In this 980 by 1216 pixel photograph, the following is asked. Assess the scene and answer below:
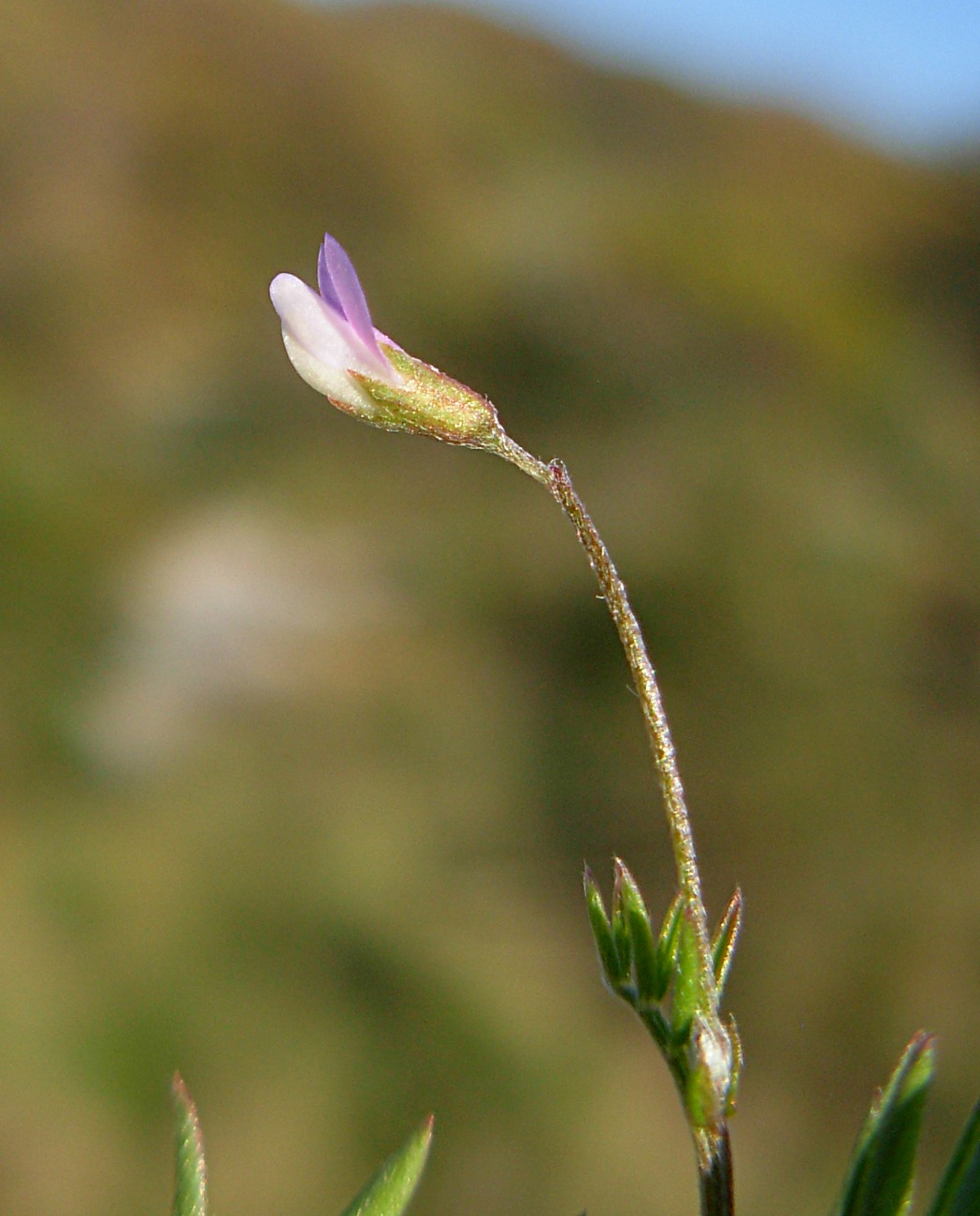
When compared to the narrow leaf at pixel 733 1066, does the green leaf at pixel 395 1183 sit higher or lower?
lower

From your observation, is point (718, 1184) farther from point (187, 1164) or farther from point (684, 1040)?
point (187, 1164)

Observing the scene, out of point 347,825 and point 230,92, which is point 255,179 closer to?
point 230,92

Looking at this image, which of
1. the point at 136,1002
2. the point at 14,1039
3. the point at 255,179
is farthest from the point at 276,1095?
the point at 255,179

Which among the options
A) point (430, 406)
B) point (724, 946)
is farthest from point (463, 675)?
point (724, 946)

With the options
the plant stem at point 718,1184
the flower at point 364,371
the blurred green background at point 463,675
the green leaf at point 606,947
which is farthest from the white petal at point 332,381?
the blurred green background at point 463,675

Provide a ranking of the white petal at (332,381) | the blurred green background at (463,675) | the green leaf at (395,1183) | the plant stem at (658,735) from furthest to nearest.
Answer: the blurred green background at (463,675) < the white petal at (332,381) < the green leaf at (395,1183) < the plant stem at (658,735)

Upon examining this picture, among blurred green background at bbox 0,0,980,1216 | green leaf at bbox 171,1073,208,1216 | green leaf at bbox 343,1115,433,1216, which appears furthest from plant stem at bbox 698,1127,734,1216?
blurred green background at bbox 0,0,980,1216

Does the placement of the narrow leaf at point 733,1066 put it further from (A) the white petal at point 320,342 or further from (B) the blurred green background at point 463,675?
(B) the blurred green background at point 463,675
